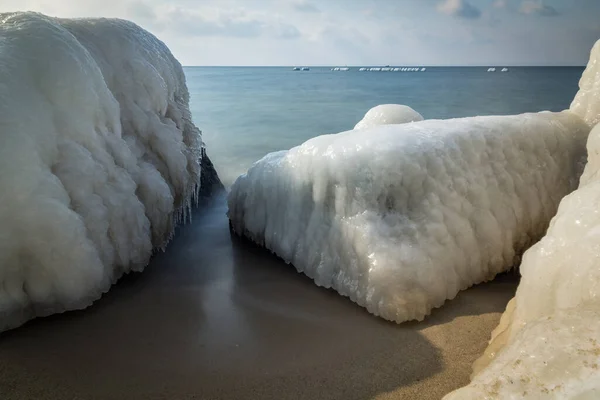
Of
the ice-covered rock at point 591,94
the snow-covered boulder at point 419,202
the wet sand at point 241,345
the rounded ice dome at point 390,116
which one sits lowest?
the wet sand at point 241,345

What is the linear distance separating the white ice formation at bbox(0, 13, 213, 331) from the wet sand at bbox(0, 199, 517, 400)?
0.75 feet

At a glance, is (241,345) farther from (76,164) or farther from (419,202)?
(76,164)

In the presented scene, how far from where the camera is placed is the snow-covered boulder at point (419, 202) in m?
2.41

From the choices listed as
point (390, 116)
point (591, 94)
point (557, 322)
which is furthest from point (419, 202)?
point (390, 116)

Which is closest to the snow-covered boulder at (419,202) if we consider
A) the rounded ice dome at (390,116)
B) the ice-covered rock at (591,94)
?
the ice-covered rock at (591,94)

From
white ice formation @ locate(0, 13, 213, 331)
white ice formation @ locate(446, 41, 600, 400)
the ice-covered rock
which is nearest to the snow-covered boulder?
the ice-covered rock

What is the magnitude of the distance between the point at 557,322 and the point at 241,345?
1.48 meters

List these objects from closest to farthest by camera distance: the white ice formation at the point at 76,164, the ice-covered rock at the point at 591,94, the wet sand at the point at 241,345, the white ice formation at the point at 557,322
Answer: the white ice formation at the point at 557,322
the wet sand at the point at 241,345
the white ice formation at the point at 76,164
the ice-covered rock at the point at 591,94

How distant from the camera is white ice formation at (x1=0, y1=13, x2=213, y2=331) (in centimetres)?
222

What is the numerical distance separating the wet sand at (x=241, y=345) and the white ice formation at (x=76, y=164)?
0.23 meters

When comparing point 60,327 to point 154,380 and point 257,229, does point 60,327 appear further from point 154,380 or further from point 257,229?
point 257,229

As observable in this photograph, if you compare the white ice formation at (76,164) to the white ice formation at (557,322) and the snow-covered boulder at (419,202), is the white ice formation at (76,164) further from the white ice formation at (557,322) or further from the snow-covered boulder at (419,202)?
the white ice formation at (557,322)

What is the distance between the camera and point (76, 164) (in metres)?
2.52

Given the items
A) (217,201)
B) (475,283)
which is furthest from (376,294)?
(217,201)
